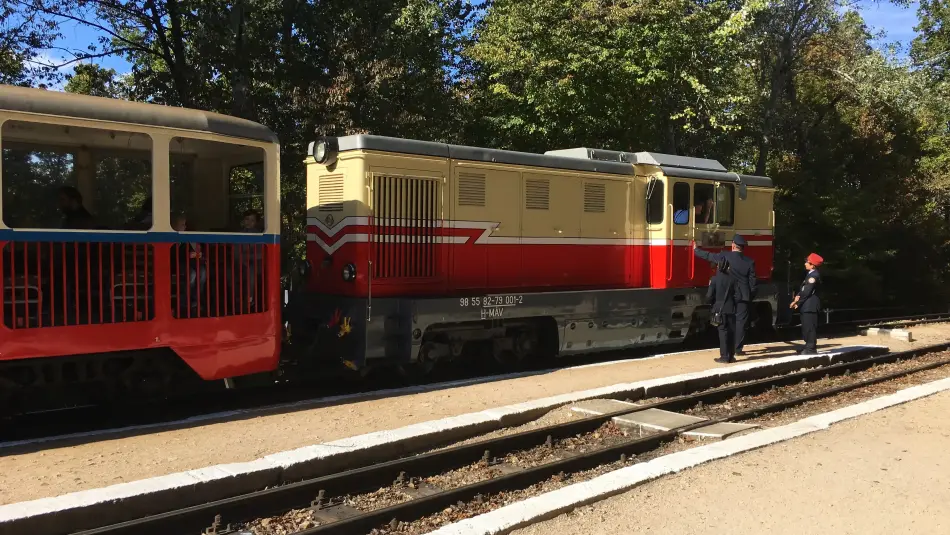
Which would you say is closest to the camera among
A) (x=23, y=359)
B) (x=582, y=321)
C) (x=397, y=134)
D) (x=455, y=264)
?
(x=23, y=359)

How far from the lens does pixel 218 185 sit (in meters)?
7.84

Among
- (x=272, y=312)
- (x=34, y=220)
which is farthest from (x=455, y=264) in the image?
(x=34, y=220)

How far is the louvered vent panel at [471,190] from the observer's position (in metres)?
9.72

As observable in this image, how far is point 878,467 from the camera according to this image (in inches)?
238

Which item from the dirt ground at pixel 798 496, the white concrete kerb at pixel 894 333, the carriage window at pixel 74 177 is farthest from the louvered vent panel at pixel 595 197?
the white concrete kerb at pixel 894 333

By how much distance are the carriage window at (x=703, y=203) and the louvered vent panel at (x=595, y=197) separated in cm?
191

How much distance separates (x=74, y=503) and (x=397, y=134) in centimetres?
1053

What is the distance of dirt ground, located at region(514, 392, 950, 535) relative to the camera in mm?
4691

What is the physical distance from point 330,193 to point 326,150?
0.56m

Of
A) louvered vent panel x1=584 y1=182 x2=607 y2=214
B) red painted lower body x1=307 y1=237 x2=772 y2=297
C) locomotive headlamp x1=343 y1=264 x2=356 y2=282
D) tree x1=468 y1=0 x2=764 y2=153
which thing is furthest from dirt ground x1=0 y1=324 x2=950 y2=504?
tree x1=468 y1=0 x2=764 y2=153

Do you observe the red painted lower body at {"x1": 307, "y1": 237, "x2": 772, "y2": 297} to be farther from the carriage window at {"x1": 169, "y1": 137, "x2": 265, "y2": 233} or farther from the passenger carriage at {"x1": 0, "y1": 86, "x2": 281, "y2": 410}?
the passenger carriage at {"x1": 0, "y1": 86, "x2": 281, "y2": 410}

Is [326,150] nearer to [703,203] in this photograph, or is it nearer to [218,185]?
[218,185]

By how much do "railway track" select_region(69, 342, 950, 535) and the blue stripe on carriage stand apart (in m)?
2.74

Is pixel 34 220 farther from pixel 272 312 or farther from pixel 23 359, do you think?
pixel 272 312
